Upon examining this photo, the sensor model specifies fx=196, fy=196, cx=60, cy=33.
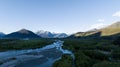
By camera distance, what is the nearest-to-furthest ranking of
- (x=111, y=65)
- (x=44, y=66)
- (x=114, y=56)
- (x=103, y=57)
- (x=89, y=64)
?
1. (x=111, y=65)
2. (x=89, y=64)
3. (x=44, y=66)
4. (x=103, y=57)
5. (x=114, y=56)

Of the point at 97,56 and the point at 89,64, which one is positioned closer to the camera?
the point at 89,64

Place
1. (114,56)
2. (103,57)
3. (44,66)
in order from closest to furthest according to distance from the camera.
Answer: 1. (44,66)
2. (103,57)
3. (114,56)

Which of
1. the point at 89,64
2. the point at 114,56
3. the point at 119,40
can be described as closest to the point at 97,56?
the point at 114,56

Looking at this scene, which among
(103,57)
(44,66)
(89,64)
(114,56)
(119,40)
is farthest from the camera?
(119,40)

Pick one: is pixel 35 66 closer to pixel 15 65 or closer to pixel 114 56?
pixel 15 65

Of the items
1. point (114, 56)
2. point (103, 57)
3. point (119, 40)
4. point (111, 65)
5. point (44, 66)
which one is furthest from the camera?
point (119, 40)

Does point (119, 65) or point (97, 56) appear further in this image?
point (97, 56)

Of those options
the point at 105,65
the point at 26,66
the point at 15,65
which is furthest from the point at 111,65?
the point at 15,65

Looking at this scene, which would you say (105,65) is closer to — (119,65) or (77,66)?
(119,65)
